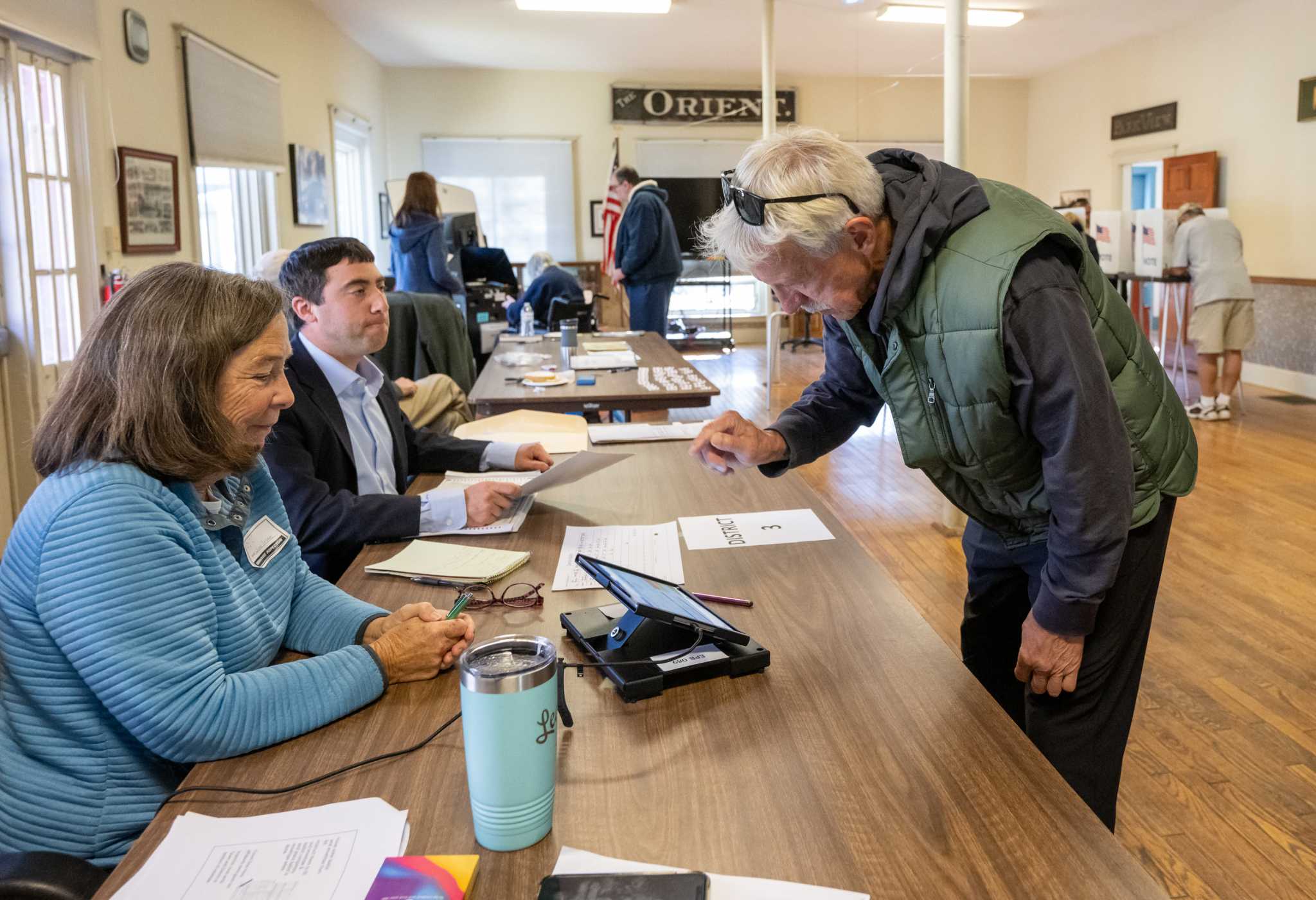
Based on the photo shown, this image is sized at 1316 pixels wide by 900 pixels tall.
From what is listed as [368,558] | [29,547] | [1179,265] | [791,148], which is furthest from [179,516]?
[1179,265]

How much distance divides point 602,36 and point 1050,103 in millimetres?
5497

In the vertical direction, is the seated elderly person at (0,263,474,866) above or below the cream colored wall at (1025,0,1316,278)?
below

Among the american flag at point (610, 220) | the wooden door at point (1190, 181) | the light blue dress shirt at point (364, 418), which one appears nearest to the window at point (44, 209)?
the light blue dress shirt at point (364, 418)

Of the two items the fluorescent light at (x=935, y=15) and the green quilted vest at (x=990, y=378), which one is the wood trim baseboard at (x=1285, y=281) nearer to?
the fluorescent light at (x=935, y=15)

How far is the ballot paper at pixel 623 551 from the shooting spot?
5.23 feet

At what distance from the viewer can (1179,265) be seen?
718 cm

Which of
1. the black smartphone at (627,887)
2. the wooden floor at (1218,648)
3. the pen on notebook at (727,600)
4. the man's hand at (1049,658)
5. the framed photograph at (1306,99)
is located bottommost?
the wooden floor at (1218,648)

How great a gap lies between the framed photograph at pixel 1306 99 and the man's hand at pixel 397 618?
322 inches

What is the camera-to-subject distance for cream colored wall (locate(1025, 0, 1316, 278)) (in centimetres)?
742

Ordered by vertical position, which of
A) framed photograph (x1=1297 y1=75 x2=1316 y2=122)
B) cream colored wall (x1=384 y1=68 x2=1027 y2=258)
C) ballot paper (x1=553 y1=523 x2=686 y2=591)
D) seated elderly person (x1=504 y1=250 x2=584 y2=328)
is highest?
cream colored wall (x1=384 y1=68 x2=1027 y2=258)

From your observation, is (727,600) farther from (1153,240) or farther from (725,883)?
(1153,240)

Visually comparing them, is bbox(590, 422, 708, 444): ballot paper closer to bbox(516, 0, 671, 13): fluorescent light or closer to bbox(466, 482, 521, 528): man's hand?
bbox(466, 482, 521, 528): man's hand

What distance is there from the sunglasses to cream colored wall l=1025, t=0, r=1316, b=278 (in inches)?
302

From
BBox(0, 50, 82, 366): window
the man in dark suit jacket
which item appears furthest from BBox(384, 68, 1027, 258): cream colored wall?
the man in dark suit jacket
